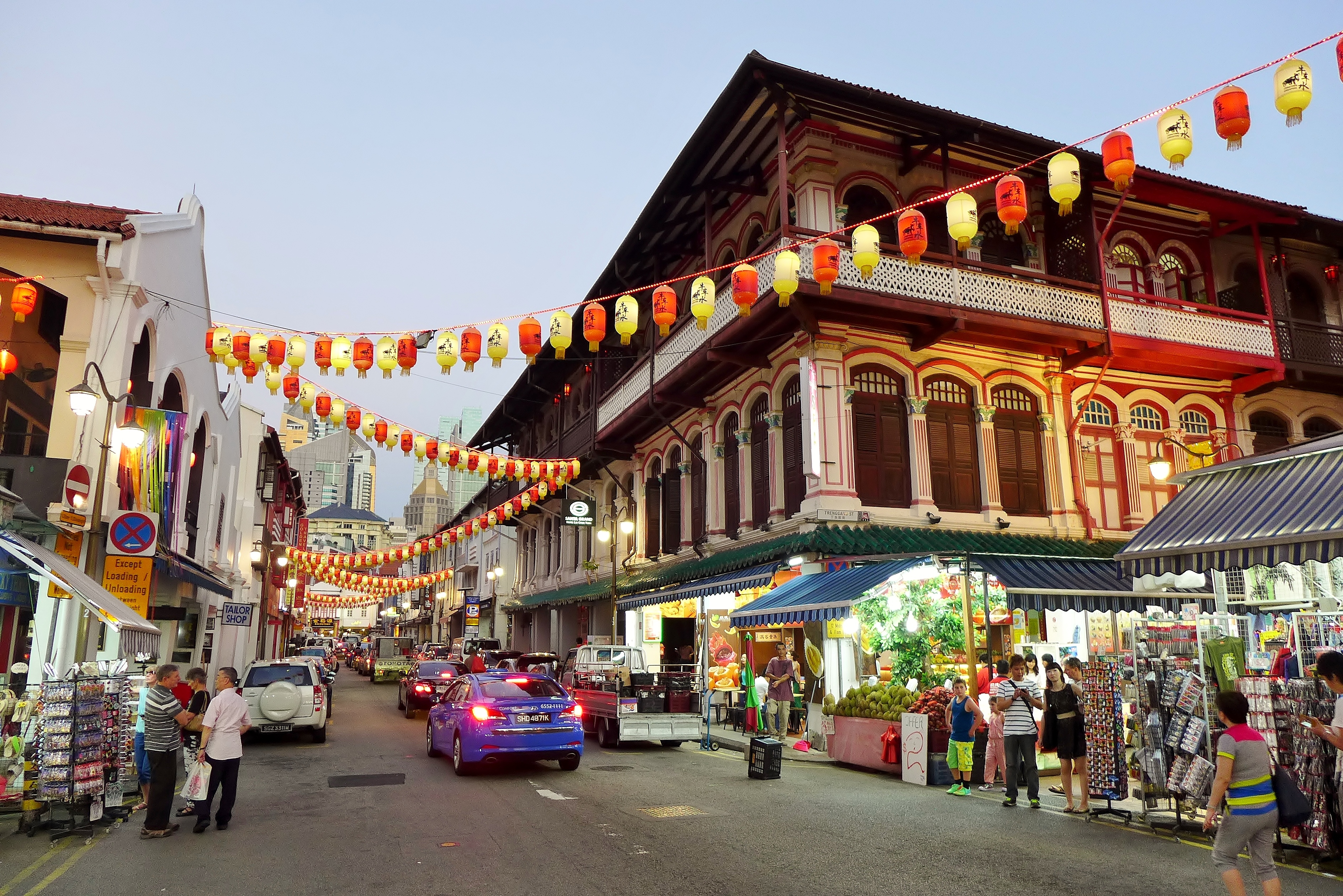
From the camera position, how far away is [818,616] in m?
15.1

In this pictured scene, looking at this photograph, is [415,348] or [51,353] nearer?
[415,348]

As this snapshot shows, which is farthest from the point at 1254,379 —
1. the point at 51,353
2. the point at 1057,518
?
the point at 51,353

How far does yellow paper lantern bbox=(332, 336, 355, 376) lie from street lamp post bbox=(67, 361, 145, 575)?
3545 mm

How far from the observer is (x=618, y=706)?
17594 mm

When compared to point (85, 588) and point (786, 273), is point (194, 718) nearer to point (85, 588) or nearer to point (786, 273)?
point (85, 588)

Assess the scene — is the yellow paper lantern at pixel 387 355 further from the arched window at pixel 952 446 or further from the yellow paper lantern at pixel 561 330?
the arched window at pixel 952 446

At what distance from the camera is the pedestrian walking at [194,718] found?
33.8 feet

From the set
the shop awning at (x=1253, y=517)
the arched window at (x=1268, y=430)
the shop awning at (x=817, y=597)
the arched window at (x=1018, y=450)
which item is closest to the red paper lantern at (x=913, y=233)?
the shop awning at (x=817, y=597)

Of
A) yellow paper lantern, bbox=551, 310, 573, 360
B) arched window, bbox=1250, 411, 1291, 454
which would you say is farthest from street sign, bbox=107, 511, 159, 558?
arched window, bbox=1250, 411, 1291, 454

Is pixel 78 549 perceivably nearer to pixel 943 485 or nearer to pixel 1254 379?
pixel 943 485

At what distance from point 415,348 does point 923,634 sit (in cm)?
1104

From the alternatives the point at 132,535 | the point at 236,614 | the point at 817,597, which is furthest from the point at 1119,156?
the point at 236,614

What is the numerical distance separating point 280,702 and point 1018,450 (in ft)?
56.4

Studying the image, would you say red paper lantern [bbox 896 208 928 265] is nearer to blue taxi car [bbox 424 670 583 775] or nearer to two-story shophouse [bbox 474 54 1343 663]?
two-story shophouse [bbox 474 54 1343 663]
